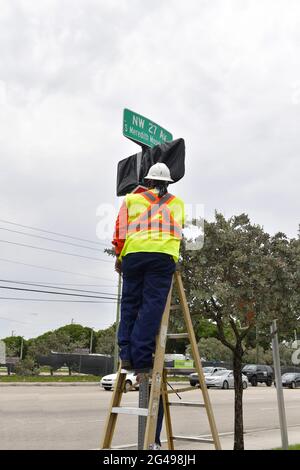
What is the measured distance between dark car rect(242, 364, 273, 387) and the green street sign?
3803 cm

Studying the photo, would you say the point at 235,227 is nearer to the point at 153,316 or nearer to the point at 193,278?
the point at 193,278

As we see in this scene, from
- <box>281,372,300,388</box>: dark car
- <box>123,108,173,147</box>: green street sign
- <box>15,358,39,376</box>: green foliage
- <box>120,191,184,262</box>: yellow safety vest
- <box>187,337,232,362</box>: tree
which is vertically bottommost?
<box>281,372,300,388</box>: dark car

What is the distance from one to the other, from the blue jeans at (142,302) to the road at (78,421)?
7.56 meters

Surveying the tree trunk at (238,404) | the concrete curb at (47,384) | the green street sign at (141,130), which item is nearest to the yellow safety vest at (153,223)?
the green street sign at (141,130)

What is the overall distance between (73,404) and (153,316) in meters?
16.7

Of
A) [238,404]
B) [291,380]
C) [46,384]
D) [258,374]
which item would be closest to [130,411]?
[238,404]

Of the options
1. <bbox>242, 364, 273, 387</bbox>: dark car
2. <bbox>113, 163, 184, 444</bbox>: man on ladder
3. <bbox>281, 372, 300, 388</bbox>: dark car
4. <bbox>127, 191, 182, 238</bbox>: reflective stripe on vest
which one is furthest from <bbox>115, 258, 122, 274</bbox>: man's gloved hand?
<bbox>242, 364, 273, 387</bbox>: dark car

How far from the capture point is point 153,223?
3.82 metres

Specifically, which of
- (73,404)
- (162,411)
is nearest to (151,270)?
(162,411)

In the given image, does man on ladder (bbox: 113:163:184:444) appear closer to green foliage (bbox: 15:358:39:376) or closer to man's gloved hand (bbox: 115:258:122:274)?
man's gloved hand (bbox: 115:258:122:274)

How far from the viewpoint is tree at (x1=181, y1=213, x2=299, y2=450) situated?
826 cm

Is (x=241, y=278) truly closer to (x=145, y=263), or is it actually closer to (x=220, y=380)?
(x=145, y=263)

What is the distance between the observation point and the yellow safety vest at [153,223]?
378 centimetres

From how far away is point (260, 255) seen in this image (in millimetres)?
8609
